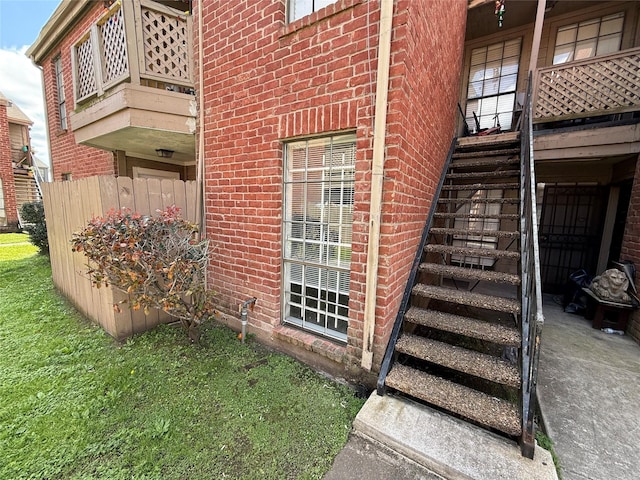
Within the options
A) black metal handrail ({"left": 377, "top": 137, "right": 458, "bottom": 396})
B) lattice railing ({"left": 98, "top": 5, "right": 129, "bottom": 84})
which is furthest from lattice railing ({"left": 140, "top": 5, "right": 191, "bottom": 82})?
black metal handrail ({"left": 377, "top": 137, "right": 458, "bottom": 396})

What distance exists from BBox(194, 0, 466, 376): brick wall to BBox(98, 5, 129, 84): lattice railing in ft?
→ 3.20

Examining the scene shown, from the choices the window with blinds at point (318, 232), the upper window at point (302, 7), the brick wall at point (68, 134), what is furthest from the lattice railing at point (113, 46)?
the window with blinds at point (318, 232)

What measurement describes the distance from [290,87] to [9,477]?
350 cm

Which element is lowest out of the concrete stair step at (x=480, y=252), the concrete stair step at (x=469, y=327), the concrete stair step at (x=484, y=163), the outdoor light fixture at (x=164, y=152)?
the concrete stair step at (x=469, y=327)

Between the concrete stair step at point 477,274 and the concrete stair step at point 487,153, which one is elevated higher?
the concrete stair step at point 487,153

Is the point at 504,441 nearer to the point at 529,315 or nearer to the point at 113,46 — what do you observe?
the point at 529,315

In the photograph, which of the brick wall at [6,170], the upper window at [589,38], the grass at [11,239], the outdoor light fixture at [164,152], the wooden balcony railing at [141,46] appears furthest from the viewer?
the brick wall at [6,170]

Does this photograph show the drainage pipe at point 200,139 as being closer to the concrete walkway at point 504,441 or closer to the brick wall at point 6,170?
the concrete walkway at point 504,441

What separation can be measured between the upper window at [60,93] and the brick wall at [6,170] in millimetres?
→ 9408

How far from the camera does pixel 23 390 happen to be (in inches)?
90.4

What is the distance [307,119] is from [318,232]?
3.64ft

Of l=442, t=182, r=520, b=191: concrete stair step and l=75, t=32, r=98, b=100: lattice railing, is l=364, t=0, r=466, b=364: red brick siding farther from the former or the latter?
l=75, t=32, r=98, b=100: lattice railing

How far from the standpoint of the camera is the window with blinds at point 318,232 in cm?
259

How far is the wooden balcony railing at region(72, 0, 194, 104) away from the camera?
3234 millimetres
